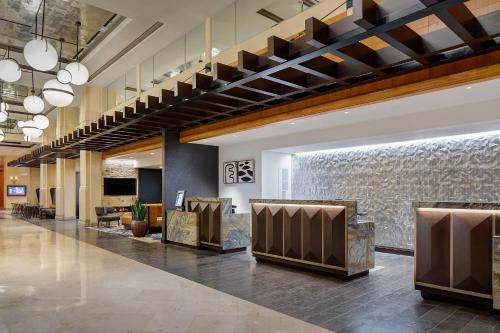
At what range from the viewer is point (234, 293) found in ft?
15.2

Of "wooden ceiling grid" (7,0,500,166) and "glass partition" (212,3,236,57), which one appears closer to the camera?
"wooden ceiling grid" (7,0,500,166)

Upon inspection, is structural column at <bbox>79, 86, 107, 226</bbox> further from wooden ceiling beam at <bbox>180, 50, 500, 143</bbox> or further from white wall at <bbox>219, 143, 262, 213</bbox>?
wooden ceiling beam at <bbox>180, 50, 500, 143</bbox>

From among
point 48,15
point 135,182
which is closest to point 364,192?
point 48,15

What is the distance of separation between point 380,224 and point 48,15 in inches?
361

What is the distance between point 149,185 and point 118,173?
1554 millimetres

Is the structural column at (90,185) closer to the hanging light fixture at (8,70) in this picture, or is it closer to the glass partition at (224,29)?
the glass partition at (224,29)

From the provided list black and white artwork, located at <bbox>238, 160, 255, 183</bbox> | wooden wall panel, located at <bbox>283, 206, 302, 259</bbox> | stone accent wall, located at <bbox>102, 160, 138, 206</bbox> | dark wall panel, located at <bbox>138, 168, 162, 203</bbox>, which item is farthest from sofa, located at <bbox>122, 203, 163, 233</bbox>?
wooden wall panel, located at <bbox>283, 206, 302, 259</bbox>

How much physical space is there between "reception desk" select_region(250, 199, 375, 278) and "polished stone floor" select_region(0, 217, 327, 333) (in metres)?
1.78

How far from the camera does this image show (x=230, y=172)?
34.7 ft

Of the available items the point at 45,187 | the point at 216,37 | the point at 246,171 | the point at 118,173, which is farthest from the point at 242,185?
the point at 45,187

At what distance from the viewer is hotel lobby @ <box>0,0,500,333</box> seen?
3.88 m

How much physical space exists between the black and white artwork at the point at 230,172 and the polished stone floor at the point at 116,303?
438 cm

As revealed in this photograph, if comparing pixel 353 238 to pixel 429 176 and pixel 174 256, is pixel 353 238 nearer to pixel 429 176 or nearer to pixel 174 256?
pixel 429 176

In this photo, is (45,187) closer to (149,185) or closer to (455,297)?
(149,185)
